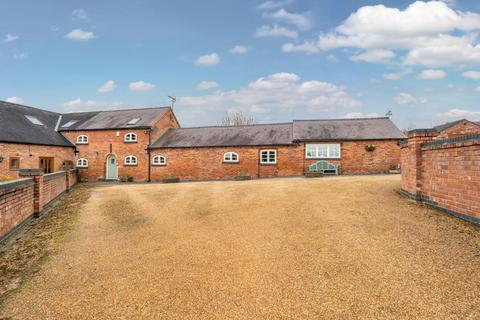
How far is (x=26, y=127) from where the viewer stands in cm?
2402

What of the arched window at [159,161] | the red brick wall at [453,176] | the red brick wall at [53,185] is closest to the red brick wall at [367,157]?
the red brick wall at [453,176]

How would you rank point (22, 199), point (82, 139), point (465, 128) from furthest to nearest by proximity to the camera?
point (465, 128) < point (82, 139) < point (22, 199)

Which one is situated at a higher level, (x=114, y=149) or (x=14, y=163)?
(x=114, y=149)

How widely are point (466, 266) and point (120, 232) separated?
7.84 meters

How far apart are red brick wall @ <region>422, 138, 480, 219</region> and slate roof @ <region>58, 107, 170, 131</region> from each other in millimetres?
22708

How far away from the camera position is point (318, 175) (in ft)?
64.1

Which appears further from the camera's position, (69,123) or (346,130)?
(69,123)

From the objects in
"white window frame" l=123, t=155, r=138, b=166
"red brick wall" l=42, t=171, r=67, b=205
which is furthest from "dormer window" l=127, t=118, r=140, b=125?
"red brick wall" l=42, t=171, r=67, b=205

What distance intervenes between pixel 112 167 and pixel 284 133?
1696 cm

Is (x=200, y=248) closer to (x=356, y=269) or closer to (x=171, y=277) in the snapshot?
(x=171, y=277)

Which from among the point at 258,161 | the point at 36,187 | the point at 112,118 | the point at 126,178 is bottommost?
the point at 126,178

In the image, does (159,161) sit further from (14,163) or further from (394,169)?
(394,169)

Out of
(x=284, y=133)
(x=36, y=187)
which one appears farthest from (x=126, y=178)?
(x=36, y=187)

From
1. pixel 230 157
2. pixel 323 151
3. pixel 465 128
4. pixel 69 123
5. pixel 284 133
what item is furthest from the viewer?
pixel 465 128
